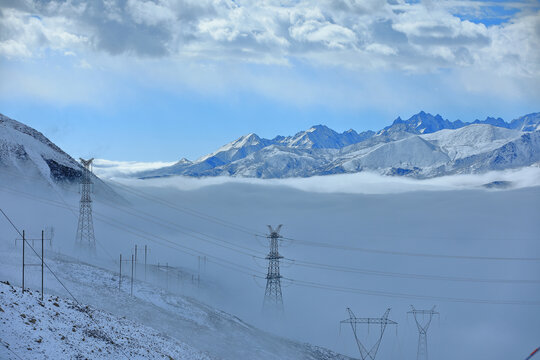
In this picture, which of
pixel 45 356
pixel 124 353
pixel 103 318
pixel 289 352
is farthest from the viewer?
pixel 289 352

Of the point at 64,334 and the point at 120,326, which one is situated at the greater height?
the point at 64,334

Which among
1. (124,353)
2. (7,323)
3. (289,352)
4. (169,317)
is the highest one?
(7,323)

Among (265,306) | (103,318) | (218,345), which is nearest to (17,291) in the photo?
(103,318)

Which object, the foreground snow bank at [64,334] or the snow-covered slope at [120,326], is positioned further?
the snow-covered slope at [120,326]

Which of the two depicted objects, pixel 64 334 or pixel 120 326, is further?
pixel 120 326

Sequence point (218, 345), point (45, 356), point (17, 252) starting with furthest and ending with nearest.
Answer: point (17, 252) → point (218, 345) → point (45, 356)

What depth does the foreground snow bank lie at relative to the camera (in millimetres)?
62688

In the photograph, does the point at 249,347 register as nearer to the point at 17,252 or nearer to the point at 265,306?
the point at 265,306

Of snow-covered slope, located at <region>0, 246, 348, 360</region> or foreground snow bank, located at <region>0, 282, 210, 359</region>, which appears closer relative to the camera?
foreground snow bank, located at <region>0, 282, 210, 359</region>

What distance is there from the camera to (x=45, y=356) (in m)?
61.8

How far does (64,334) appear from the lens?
230ft

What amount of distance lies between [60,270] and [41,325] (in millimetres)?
74134

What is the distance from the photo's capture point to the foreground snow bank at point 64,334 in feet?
206

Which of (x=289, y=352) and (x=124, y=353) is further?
(x=289, y=352)
